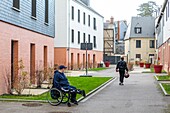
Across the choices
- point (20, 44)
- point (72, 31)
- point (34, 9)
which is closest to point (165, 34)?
point (72, 31)

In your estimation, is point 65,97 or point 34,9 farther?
point 34,9

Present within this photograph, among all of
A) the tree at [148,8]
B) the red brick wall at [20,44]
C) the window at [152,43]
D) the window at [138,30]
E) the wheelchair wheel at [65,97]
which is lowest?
the wheelchair wheel at [65,97]

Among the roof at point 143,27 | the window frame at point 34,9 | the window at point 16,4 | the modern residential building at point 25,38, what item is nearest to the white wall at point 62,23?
the modern residential building at point 25,38

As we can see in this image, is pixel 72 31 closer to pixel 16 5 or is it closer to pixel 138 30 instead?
pixel 16 5

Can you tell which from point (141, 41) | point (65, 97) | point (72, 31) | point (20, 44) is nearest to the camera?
point (65, 97)

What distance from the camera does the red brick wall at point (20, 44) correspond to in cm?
1667

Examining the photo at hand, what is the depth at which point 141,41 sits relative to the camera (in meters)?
83.1

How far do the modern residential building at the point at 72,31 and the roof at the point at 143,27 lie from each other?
A: 84.4 ft

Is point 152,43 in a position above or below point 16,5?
above

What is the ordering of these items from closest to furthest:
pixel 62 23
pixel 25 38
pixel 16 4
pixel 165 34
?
pixel 16 4, pixel 25 38, pixel 165 34, pixel 62 23

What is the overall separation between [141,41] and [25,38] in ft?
212

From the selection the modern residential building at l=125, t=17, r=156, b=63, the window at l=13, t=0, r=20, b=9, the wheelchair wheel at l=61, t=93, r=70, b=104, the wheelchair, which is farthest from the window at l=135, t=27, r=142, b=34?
the wheelchair

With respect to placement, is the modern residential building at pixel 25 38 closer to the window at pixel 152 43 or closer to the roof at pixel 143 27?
the window at pixel 152 43

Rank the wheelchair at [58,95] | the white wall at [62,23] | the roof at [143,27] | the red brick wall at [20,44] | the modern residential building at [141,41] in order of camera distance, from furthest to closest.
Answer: the roof at [143,27], the modern residential building at [141,41], the white wall at [62,23], the red brick wall at [20,44], the wheelchair at [58,95]
